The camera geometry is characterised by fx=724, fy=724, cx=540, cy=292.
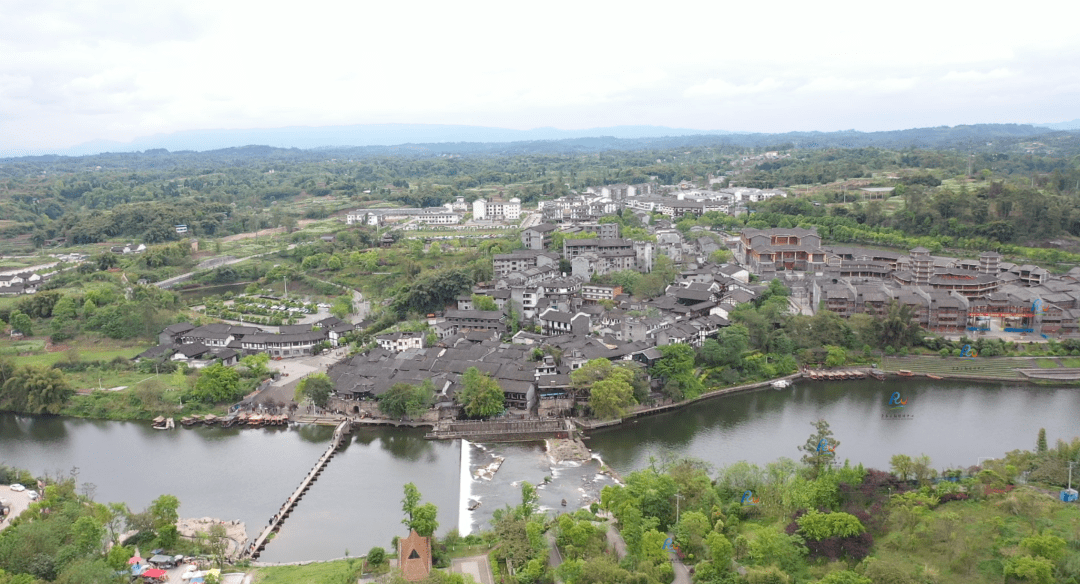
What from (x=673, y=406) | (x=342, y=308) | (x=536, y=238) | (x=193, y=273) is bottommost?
(x=673, y=406)

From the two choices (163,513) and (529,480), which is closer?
(163,513)

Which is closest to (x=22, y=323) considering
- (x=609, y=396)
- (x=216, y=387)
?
(x=216, y=387)

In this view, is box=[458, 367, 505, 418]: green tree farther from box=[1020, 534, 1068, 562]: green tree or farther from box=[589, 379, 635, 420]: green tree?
box=[1020, 534, 1068, 562]: green tree

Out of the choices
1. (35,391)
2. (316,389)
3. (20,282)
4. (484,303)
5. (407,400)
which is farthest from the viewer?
(20,282)

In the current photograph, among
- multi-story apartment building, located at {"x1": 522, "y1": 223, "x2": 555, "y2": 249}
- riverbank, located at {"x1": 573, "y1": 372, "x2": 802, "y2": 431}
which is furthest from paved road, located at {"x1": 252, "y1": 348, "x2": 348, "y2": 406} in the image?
multi-story apartment building, located at {"x1": 522, "y1": 223, "x2": 555, "y2": 249}

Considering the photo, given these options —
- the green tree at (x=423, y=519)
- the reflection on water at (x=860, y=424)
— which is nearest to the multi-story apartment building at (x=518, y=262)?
the reflection on water at (x=860, y=424)

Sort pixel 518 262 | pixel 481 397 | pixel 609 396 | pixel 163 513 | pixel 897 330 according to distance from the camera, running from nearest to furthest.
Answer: pixel 163 513 < pixel 609 396 < pixel 481 397 < pixel 897 330 < pixel 518 262

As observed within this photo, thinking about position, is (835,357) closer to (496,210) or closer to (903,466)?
(903,466)
